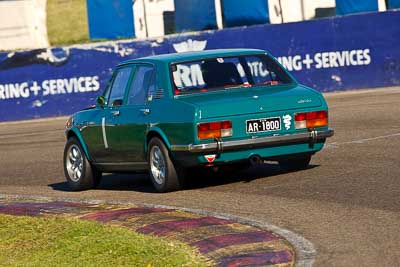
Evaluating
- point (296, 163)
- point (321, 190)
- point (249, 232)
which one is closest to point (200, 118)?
point (321, 190)

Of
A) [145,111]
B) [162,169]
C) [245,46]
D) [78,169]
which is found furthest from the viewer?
[245,46]

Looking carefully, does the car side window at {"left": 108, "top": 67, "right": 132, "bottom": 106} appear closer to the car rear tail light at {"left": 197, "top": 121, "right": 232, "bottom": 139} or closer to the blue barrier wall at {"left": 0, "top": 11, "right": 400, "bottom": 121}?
the car rear tail light at {"left": 197, "top": 121, "right": 232, "bottom": 139}

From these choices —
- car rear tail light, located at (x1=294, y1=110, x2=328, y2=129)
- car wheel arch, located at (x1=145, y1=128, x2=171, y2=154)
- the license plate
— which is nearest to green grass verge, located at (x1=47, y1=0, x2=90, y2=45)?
car wheel arch, located at (x1=145, y1=128, x2=171, y2=154)

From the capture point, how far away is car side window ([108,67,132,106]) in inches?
510

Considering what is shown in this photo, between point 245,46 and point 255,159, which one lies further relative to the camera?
point 245,46

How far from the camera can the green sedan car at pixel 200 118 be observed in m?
11.4

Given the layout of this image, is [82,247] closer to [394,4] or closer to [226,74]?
[226,74]

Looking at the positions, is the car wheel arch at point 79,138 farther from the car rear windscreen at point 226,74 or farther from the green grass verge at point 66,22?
the green grass verge at point 66,22

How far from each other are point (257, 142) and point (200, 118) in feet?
2.12

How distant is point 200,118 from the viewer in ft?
37.1

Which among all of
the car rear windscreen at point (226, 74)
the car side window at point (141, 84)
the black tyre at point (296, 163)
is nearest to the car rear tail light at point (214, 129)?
the car rear windscreen at point (226, 74)

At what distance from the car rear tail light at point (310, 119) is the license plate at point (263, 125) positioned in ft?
0.74

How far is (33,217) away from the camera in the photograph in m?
10.9

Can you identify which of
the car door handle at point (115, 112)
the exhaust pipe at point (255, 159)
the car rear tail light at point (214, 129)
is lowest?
the exhaust pipe at point (255, 159)
